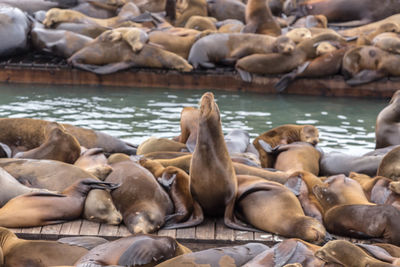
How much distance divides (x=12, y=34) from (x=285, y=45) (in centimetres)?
432

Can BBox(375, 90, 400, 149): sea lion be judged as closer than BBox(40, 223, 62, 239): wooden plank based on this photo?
No

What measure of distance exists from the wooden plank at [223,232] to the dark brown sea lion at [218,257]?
1.97ft

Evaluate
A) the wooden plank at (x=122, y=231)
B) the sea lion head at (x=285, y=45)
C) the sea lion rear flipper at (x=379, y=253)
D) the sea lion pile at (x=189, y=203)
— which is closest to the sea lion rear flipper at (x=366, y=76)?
the sea lion head at (x=285, y=45)

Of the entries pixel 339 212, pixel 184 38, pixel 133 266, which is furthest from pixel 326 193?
pixel 184 38

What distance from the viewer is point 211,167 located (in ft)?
15.1

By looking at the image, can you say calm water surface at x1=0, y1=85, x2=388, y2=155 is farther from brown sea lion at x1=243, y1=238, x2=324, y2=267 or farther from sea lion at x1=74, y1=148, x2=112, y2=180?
brown sea lion at x1=243, y1=238, x2=324, y2=267

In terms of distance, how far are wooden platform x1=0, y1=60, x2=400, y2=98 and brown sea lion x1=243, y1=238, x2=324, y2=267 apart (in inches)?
301

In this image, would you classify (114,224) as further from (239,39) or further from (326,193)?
(239,39)

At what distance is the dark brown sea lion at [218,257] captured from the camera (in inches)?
137

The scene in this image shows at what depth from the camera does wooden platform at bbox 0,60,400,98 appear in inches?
435

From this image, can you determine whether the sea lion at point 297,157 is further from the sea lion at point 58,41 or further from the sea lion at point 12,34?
the sea lion at point 12,34

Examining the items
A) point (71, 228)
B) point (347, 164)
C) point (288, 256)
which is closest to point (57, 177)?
point (71, 228)

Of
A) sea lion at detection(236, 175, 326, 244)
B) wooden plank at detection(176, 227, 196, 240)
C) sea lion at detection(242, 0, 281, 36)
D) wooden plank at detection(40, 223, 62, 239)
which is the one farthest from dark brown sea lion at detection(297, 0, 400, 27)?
wooden plank at detection(40, 223, 62, 239)

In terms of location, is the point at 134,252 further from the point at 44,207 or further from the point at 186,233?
the point at 44,207
